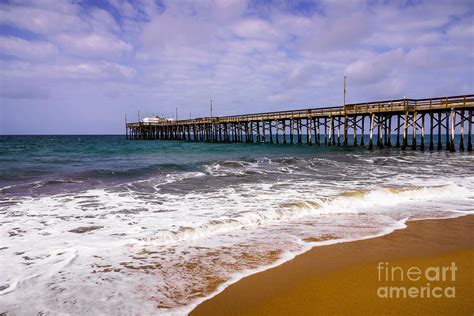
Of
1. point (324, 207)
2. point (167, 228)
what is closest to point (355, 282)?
point (167, 228)

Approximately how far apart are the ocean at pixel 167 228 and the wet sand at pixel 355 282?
0.27 meters

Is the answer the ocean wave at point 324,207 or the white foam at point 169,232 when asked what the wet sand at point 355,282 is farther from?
the ocean wave at point 324,207

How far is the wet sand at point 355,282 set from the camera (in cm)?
320

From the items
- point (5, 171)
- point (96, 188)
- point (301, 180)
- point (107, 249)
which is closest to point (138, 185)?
point (96, 188)

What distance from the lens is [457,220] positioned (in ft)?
21.5

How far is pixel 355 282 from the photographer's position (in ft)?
12.4

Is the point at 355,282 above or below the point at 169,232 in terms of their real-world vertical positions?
below

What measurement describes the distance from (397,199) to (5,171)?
605 inches

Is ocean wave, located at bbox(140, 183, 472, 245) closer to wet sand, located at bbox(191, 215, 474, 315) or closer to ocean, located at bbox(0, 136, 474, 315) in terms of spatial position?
ocean, located at bbox(0, 136, 474, 315)

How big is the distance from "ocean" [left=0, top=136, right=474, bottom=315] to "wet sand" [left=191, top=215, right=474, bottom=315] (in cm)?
27

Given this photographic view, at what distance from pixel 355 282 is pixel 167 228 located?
3.38 meters

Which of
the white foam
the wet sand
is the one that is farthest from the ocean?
the wet sand

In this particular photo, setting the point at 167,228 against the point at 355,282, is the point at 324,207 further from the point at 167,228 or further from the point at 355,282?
the point at 355,282

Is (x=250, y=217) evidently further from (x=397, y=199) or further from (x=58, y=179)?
(x=58, y=179)
